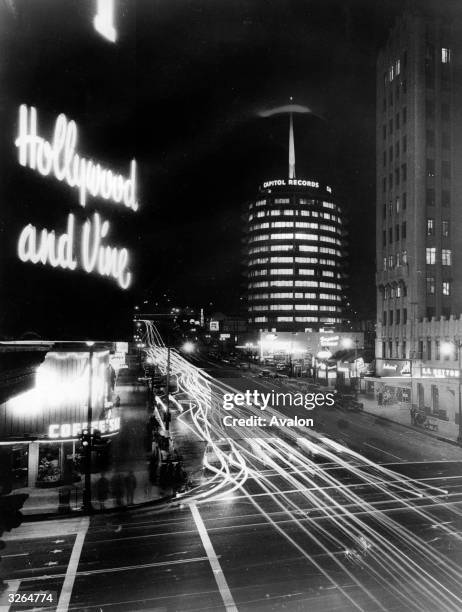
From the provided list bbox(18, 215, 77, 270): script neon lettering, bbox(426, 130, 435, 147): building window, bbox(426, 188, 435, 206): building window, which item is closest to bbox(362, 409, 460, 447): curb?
bbox(426, 188, 435, 206): building window

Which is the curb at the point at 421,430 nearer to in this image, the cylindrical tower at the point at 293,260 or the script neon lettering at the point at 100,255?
the script neon lettering at the point at 100,255

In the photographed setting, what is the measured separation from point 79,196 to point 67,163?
1.20m

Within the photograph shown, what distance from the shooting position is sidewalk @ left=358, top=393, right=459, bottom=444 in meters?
35.3

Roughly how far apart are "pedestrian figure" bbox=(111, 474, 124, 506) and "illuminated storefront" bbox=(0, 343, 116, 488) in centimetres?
203

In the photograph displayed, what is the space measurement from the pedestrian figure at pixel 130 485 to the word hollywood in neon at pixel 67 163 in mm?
12034

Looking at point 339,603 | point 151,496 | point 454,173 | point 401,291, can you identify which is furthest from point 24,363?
point 454,173

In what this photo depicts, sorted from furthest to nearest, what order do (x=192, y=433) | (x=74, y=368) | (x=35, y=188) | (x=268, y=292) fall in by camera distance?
(x=268, y=292) < (x=192, y=433) < (x=74, y=368) < (x=35, y=188)

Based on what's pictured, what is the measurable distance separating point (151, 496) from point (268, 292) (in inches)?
5379

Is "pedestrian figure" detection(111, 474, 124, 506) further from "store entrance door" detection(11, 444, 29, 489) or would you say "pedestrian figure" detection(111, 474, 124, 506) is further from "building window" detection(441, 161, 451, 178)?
"building window" detection(441, 161, 451, 178)

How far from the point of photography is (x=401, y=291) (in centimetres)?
5653

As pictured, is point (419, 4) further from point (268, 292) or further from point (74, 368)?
point (268, 292)

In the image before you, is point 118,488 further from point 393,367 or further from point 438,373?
point 393,367

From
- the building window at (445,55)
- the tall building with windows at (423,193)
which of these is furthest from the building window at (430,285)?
the building window at (445,55)

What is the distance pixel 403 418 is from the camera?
4309 cm
